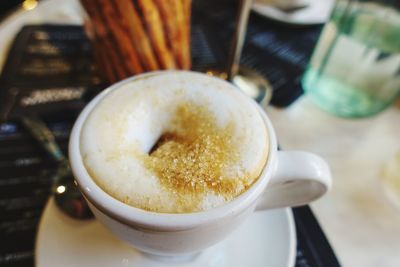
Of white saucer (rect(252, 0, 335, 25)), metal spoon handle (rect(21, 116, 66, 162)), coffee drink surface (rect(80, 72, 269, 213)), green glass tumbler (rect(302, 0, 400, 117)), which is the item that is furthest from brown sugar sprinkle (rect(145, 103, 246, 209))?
white saucer (rect(252, 0, 335, 25))

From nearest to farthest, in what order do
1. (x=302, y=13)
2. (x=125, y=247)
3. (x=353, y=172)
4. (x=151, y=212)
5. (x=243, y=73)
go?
1. (x=151, y=212)
2. (x=125, y=247)
3. (x=353, y=172)
4. (x=243, y=73)
5. (x=302, y=13)

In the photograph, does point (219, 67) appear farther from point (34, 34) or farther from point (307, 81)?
point (34, 34)

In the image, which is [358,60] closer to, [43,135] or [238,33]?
[238,33]

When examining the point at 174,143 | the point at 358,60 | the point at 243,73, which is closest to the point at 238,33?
the point at 243,73

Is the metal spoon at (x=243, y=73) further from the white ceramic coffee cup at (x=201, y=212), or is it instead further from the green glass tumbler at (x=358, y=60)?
the white ceramic coffee cup at (x=201, y=212)

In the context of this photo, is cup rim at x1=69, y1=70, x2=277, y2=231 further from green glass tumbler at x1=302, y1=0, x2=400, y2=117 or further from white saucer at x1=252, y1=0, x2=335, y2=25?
white saucer at x1=252, y1=0, x2=335, y2=25

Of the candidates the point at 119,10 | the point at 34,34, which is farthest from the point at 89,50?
the point at 119,10
